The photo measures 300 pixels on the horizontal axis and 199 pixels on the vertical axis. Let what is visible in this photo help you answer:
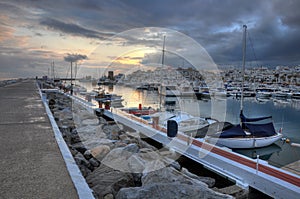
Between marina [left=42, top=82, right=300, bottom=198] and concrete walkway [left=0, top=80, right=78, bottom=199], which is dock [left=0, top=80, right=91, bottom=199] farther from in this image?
marina [left=42, top=82, right=300, bottom=198]

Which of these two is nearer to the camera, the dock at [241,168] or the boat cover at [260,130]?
the dock at [241,168]

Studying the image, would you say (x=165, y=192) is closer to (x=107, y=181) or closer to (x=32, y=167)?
(x=107, y=181)

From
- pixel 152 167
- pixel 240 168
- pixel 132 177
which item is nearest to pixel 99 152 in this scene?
pixel 132 177

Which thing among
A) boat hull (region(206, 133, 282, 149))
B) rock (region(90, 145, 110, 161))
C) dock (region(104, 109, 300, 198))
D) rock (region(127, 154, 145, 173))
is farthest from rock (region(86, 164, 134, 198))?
boat hull (region(206, 133, 282, 149))

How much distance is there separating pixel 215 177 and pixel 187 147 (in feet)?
5.51

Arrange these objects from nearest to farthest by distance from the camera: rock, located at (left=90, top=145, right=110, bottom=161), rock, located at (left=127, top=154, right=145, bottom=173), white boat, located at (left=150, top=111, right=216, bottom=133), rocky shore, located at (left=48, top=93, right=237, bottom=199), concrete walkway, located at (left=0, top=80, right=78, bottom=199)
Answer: concrete walkway, located at (left=0, top=80, right=78, bottom=199)
rocky shore, located at (left=48, top=93, right=237, bottom=199)
rock, located at (left=127, top=154, right=145, bottom=173)
rock, located at (left=90, top=145, right=110, bottom=161)
white boat, located at (left=150, top=111, right=216, bottom=133)

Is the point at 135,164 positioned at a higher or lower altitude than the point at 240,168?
higher

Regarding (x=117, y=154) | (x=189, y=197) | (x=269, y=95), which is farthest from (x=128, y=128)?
(x=269, y=95)

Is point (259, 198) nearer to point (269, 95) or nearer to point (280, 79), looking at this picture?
point (269, 95)

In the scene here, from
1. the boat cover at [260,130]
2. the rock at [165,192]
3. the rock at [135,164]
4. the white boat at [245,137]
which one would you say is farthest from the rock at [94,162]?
the boat cover at [260,130]

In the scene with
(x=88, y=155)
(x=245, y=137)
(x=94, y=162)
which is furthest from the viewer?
(x=245, y=137)

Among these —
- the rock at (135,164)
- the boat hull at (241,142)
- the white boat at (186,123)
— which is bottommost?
the boat hull at (241,142)

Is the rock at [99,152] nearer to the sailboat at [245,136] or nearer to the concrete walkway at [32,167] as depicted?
the concrete walkway at [32,167]

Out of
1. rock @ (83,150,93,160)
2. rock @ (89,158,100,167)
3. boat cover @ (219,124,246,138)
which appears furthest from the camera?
boat cover @ (219,124,246,138)
